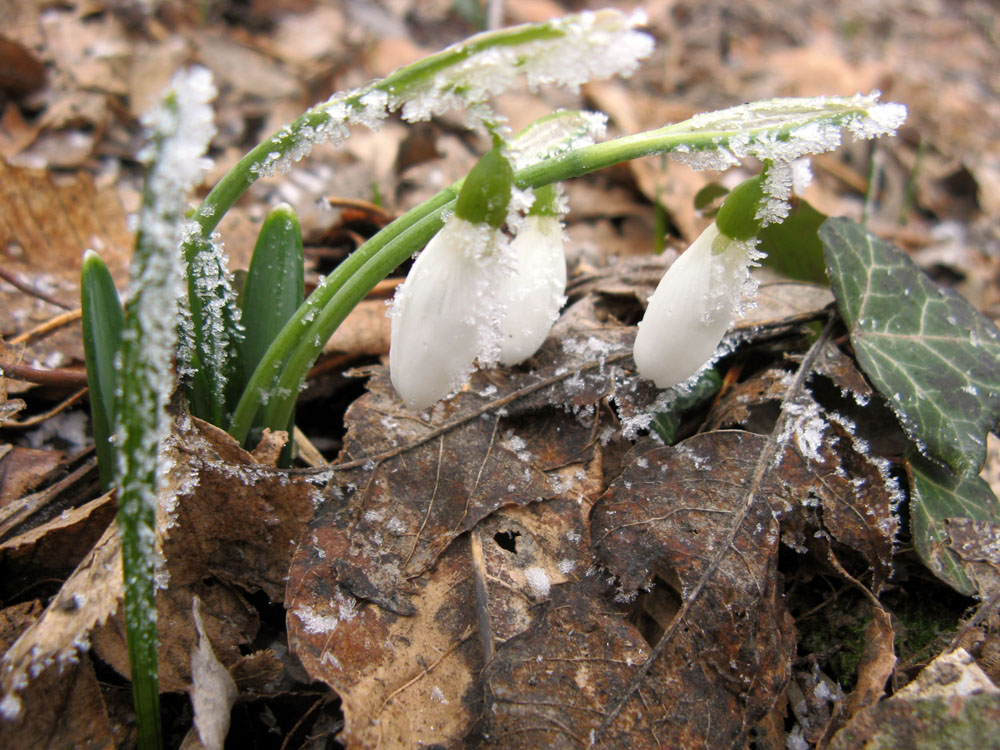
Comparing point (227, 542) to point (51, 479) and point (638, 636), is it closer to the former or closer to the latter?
point (51, 479)

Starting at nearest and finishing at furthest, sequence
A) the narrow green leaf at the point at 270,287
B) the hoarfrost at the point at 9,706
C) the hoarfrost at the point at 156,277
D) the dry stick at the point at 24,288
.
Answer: the hoarfrost at the point at 156,277 → the hoarfrost at the point at 9,706 → the narrow green leaf at the point at 270,287 → the dry stick at the point at 24,288

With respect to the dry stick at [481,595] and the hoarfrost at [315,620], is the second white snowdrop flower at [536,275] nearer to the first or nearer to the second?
the dry stick at [481,595]

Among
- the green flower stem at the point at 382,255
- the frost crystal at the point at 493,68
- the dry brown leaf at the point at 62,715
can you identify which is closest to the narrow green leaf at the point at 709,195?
the green flower stem at the point at 382,255

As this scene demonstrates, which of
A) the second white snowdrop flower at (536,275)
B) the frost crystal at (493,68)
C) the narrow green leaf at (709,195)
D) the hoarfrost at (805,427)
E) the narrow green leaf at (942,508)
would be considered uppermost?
the frost crystal at (493,68)

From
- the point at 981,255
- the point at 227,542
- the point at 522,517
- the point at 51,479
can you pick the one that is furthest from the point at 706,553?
the point at 981,255

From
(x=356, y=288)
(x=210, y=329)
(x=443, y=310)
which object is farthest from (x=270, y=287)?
(x=443, y=310)
